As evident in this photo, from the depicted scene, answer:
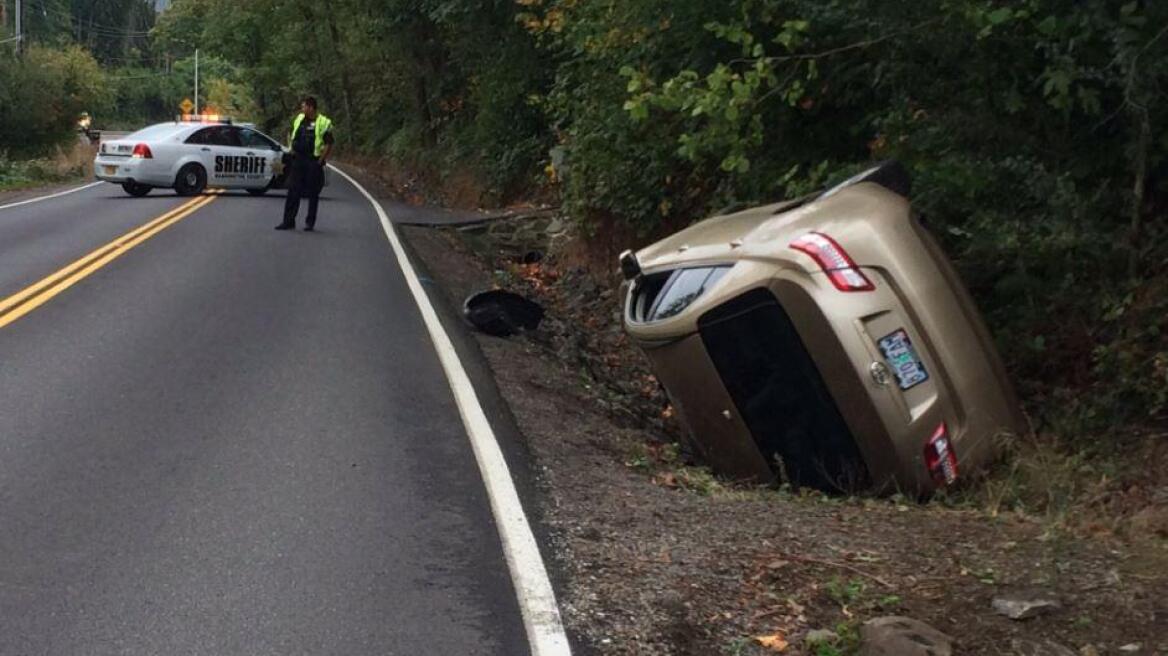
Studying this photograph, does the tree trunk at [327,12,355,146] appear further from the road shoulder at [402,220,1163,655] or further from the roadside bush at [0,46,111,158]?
the road shoulder at [402,220,1163,655]

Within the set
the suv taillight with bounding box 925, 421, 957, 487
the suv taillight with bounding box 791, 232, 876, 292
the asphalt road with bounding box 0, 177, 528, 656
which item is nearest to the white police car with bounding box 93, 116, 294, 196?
the asphalt road with bounding box 0, 177, 528, 656

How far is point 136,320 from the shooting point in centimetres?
1020

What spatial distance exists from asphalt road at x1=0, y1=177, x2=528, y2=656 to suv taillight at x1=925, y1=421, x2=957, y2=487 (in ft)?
7.53

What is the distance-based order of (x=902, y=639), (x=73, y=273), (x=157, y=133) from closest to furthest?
(x=902, y=639)
(x=73, y=273)
(x=157, y=133)

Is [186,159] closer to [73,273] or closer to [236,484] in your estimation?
[73,273]

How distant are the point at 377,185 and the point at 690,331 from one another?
28118 millimetres

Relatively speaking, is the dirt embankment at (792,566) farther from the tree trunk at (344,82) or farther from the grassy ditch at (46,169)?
the tree trunk at (344,82)

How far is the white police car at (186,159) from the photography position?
941 inches

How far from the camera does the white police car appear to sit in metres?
23.9

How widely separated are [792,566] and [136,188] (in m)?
22.0

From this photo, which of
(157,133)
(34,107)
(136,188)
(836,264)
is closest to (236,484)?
(836,264)

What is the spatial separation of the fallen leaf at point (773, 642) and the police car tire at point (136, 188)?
22.2 metres

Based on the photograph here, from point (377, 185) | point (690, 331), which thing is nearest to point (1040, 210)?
point (690, 331)

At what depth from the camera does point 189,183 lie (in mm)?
24359
